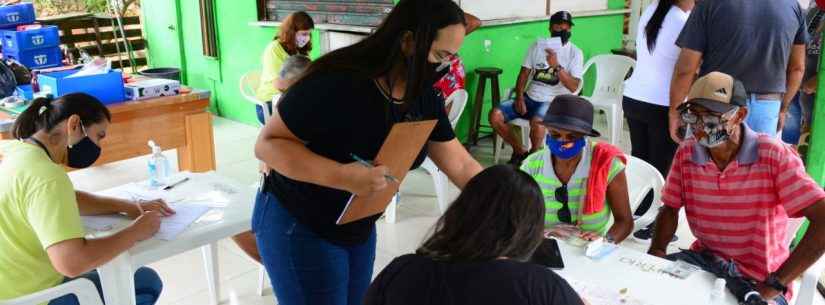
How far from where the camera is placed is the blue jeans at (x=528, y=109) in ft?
17.3

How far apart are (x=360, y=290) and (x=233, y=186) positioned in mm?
1041

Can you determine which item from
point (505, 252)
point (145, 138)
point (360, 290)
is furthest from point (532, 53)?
point (505, 252)

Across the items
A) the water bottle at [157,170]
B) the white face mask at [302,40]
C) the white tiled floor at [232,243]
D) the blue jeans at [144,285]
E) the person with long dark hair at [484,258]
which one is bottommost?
the white tiled floor at [232,243]

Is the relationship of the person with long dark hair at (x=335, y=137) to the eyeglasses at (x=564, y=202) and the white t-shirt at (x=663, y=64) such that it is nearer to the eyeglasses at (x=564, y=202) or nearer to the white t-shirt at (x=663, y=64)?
the eyeglasses at (x=564, y=202)

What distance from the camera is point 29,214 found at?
1.95m

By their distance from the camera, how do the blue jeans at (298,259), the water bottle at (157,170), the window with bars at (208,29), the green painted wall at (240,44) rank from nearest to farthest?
the blue jeans at (298,259) < the water bottle at (157,170) < the green painted wall at (240,44) < the window with bars at (208,29)

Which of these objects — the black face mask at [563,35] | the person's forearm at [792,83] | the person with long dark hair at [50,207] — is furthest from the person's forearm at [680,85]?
the person with long dark hair at [50,207]

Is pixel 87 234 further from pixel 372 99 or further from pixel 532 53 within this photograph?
pixel 532 53

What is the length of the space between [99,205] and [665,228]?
1.94m

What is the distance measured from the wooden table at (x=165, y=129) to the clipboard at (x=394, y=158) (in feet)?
8.70

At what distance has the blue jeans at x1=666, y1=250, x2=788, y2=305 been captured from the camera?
176 cm

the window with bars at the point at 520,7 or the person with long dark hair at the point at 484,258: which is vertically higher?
the window with bars at the point at 520,7

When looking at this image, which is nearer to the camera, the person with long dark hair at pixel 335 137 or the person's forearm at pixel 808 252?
the person with long dark hair at pixel 335 137

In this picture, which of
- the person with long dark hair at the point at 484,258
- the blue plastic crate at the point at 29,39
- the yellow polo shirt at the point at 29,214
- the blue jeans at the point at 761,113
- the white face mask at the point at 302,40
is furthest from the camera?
the white face mask at the point at 302,40
